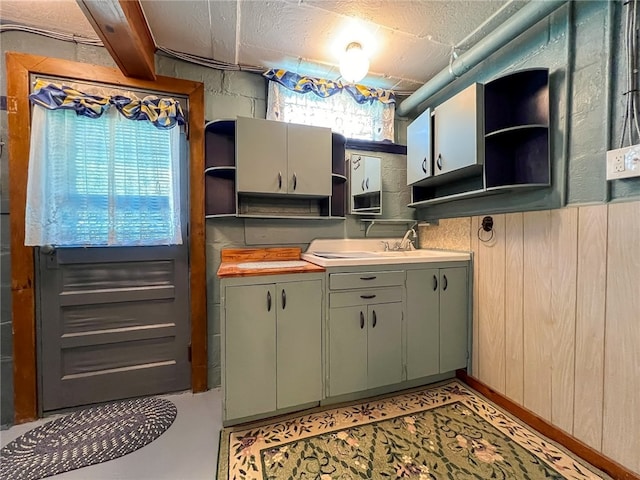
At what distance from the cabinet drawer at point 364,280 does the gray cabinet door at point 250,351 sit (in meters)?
0.41

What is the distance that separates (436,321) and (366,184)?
49.8 inches

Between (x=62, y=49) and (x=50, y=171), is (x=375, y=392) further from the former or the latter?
(x=62, y=49)

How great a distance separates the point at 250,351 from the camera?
5.32 feet

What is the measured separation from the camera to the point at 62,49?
1793 millimetres

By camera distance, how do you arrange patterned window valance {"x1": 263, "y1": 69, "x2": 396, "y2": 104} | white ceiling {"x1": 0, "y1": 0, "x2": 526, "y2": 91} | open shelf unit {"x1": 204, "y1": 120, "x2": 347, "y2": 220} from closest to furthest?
white ceiling {"x1": 0, "y1": 0, "x2": 526, "y2": 91} → open shelf unit {"x1": 204, "y1": 120, "x2": 347, "y2": 220} → patterned window valance {"x1": 263, "y1": 69, "x2": 396, "y2": 104}

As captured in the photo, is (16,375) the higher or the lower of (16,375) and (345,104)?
the lower

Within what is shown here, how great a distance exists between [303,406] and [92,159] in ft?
6.94

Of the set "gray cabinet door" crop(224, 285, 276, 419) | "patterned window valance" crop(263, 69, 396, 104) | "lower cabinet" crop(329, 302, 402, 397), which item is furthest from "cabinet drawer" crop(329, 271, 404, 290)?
"patterned window valance" crop(263, 69, 396, 104)

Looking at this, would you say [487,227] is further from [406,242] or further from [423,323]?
[423,323]

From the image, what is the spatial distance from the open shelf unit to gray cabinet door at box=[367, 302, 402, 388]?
82 centimetres

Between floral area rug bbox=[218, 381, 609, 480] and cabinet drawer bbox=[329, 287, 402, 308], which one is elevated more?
cabinet drawer bbox=[329, 287, 402, 308]

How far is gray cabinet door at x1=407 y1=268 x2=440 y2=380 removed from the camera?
1957 millimetres

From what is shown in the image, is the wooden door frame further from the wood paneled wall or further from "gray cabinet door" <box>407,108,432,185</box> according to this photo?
the wood paneled wall

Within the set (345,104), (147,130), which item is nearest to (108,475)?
(147,130)
